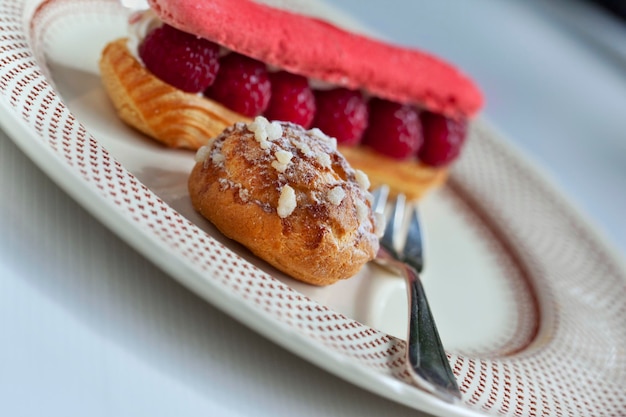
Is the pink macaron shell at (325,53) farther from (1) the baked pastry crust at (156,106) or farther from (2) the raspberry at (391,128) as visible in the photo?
(1) the baked pastry crust at (156,106)

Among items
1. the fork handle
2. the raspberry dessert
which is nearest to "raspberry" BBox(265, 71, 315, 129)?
the raspberry dessert

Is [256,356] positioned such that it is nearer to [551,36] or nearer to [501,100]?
[501,100]

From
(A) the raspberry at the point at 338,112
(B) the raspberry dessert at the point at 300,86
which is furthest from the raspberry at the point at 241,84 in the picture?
(A) the raspberry at the point at 338,112

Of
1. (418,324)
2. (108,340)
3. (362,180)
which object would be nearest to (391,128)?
(362,180)

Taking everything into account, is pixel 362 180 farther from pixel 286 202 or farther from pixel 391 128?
pixel 391 128

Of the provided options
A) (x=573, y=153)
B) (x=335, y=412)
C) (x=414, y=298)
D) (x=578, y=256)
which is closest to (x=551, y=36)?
(x=573, y=153)

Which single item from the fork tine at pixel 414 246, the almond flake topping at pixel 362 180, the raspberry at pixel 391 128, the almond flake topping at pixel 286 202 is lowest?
the fork tine at pixel 414 246

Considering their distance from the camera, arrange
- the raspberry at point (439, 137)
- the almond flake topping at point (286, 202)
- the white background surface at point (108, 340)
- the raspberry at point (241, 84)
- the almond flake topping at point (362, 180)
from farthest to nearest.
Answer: the raspberry at point (439, 137) < the raspberry at point (241, 84) < the almond flake topping at point (362, 180) < the almond flake topping at point (286, 202) < the white background surface at point (108, 340)
